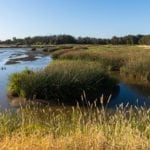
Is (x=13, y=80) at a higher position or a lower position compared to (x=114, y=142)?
lower

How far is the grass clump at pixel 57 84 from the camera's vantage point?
54.9 ft

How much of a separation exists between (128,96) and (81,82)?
8.83 ft

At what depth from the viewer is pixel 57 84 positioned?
16906 millimetres

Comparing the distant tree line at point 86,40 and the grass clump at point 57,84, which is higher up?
the grass clump at point 57,84

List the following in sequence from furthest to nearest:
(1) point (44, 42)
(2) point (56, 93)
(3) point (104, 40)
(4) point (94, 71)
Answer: (1) point (44, 42), (3) point (104, 40), (4) point (94, 71), (2) point (56, 93)

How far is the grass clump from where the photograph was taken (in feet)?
54.9

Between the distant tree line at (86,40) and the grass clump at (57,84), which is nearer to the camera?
the grass clump at (57,84)

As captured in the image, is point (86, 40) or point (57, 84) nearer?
point (57, 84)

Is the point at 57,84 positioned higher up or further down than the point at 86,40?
higher up

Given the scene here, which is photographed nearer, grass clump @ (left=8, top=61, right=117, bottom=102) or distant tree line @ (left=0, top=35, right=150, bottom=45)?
grass clump @ (left=8, top=61, right=117, bottom=102)

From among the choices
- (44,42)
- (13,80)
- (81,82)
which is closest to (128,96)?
(81,82)

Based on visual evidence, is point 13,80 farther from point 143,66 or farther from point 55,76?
point 143,66

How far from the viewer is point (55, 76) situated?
57.4ft

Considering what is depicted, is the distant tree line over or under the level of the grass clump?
under
